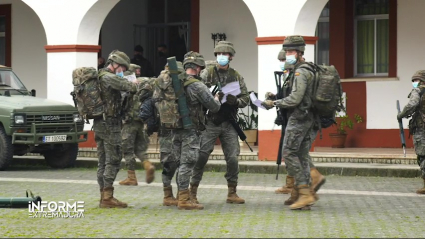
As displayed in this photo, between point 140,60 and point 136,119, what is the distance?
22.6 feet

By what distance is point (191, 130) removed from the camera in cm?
1195

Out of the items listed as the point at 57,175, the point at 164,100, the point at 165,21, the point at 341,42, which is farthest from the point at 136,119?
the point at 165,21

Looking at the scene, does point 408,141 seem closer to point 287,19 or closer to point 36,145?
point 287,19

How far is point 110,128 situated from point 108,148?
24 cm

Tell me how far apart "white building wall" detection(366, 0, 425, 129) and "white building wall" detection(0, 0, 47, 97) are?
25.0 ft

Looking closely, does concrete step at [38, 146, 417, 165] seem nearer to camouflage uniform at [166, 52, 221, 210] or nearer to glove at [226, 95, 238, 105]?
glove at [226, 95, 238, 105]

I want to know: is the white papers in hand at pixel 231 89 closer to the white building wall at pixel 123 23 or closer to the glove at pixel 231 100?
the glove at pixel 231 100

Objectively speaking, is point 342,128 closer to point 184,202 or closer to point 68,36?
point 68,36

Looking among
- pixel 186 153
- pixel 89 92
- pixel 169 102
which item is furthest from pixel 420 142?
pixel 89 92

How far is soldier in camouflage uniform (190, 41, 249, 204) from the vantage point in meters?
12.6

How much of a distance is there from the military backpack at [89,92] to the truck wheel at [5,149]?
5.97 meters

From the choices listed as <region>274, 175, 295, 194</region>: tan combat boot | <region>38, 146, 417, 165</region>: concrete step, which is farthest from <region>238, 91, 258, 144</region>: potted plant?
<region>274, 175, 295, 194</region>: tan combat boot

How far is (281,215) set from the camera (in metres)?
11.5

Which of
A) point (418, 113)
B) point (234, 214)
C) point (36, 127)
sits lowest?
point (234, 214)
